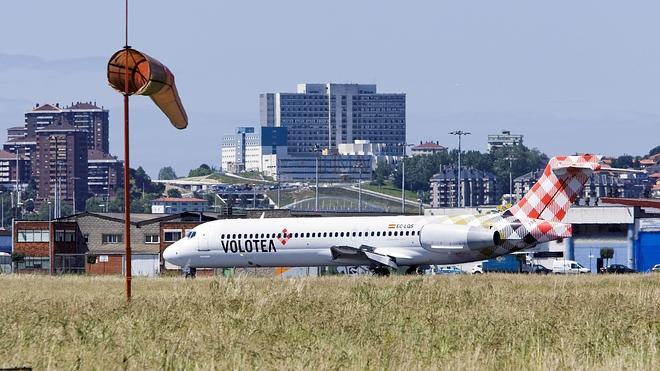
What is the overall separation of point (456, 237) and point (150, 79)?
30.6m

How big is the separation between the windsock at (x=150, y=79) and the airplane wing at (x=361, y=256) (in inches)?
1205

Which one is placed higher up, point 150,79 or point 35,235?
point 150,79

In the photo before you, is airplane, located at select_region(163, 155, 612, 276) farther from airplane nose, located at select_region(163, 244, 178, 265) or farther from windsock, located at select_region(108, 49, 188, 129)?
windsock, located at select_region(108, 49, 188, 129)

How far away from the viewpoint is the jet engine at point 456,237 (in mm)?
62812

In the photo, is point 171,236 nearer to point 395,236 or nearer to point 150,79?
point 395,236

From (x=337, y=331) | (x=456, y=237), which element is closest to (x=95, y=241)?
(x=456, y=237)

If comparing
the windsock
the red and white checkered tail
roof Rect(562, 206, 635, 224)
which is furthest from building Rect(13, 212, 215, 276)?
the windsock

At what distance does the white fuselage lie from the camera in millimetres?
65188

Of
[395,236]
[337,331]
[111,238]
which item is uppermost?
[337,331]

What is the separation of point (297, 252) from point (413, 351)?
1685 inches

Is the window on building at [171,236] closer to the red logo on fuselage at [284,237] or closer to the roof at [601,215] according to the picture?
the roof at [601,215]

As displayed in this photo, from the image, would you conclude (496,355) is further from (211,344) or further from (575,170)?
(575,170)

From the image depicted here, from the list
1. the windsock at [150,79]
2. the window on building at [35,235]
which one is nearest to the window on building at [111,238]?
the window on building at [35,235]

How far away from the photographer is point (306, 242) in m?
67.0
